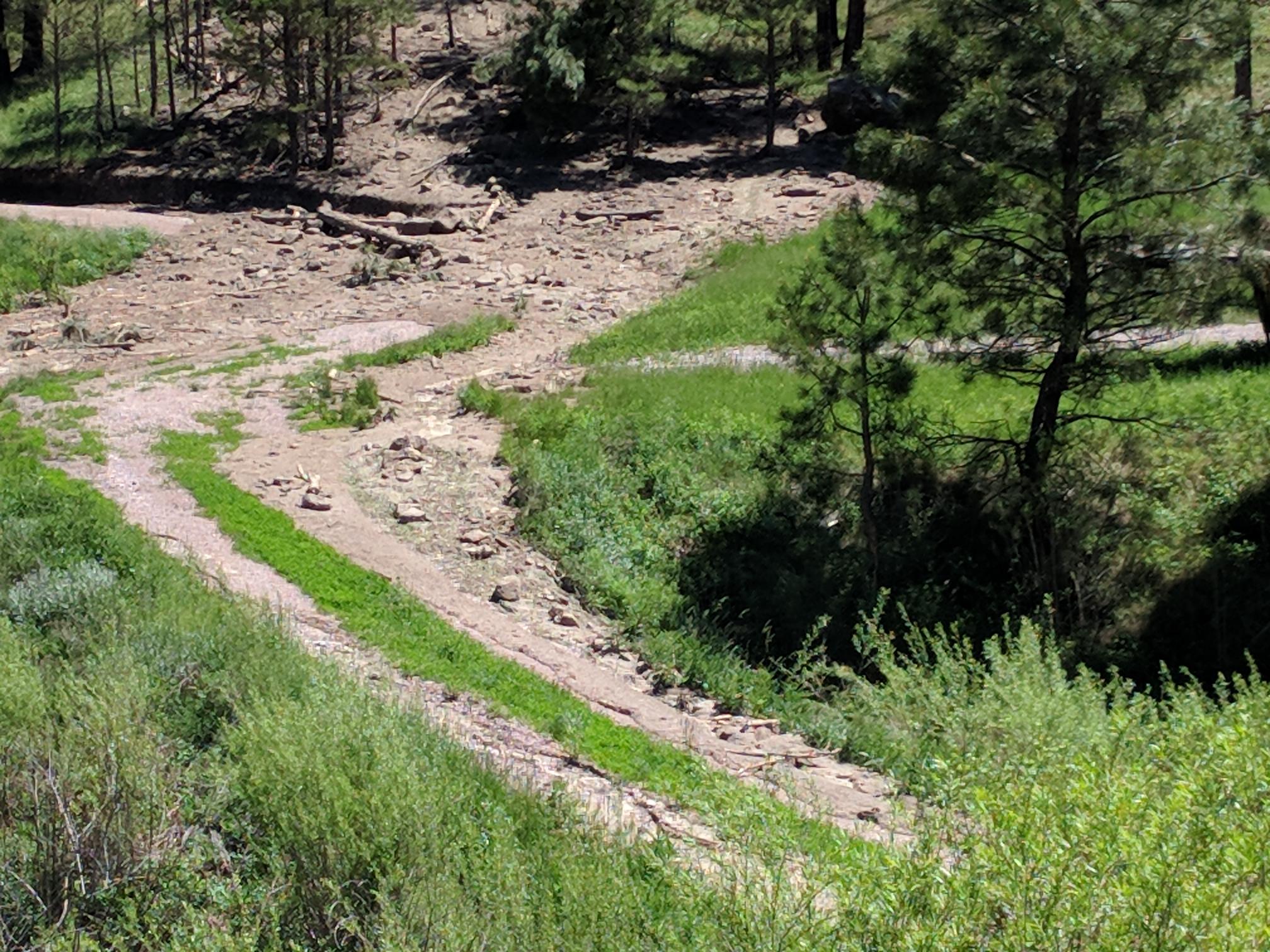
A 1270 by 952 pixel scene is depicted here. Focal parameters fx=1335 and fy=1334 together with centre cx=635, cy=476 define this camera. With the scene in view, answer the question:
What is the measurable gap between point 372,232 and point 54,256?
582 centimetres

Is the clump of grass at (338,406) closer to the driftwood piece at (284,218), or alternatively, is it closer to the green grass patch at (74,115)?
the driftwood piece at (284,218)

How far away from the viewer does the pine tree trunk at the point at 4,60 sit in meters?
35.6

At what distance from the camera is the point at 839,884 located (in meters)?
5.66

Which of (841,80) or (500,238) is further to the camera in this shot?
(841,80)

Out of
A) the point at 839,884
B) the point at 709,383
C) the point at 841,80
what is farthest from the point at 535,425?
the point at 841,80

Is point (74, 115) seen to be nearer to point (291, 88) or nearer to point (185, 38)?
point (185, 38)

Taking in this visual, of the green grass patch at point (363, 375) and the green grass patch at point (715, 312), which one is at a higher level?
the green grass patch at point (715, 312)

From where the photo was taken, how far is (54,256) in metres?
24.5

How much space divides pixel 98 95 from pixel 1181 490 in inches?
1135

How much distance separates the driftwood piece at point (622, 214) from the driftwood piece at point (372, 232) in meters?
3.39

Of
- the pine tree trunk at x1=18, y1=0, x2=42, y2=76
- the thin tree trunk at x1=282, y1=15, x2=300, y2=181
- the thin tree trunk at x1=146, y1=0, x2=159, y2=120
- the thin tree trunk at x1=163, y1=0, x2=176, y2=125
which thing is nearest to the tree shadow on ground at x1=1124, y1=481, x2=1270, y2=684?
the thin tree trunk at x1=282, y1=15, x2=300, y2=181

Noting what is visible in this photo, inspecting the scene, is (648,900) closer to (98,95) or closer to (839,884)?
(839,884)

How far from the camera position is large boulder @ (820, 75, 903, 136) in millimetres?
27859

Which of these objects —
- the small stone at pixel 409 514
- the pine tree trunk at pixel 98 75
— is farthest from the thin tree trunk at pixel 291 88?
the small stone at pixel 409 514
